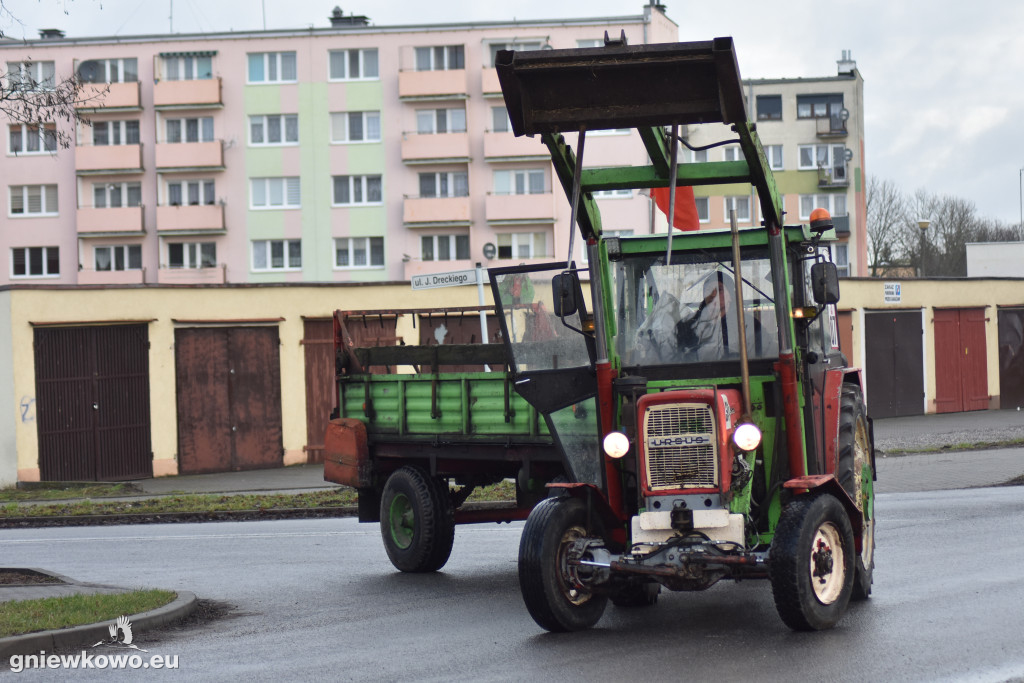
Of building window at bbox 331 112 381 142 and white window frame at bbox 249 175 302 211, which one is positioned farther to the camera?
white window frame at bbox 249 175 302 211

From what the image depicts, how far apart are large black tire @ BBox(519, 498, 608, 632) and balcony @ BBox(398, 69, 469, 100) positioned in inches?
2045

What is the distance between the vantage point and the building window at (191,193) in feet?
199

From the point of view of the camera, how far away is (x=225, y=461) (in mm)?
28406

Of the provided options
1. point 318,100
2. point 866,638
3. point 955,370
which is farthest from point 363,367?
point 318,100

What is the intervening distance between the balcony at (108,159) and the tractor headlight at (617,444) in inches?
2185

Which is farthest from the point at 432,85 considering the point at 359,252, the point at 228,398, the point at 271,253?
the point at 228,398

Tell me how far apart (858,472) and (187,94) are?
178 ft

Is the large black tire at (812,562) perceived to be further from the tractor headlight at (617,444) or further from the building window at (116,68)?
the building window at (116,68)

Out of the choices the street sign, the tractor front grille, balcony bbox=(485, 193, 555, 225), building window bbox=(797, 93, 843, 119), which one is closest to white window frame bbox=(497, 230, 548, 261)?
balcony bbox=(485, 193, 555, 225)

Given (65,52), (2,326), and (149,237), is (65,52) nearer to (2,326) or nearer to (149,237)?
(149,237)

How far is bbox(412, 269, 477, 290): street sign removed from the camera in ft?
53.9

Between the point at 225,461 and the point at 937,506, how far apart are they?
651 inches

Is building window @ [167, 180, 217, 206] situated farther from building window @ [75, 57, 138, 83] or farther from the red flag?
the red flag

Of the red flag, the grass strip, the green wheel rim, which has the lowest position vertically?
the grass strip
